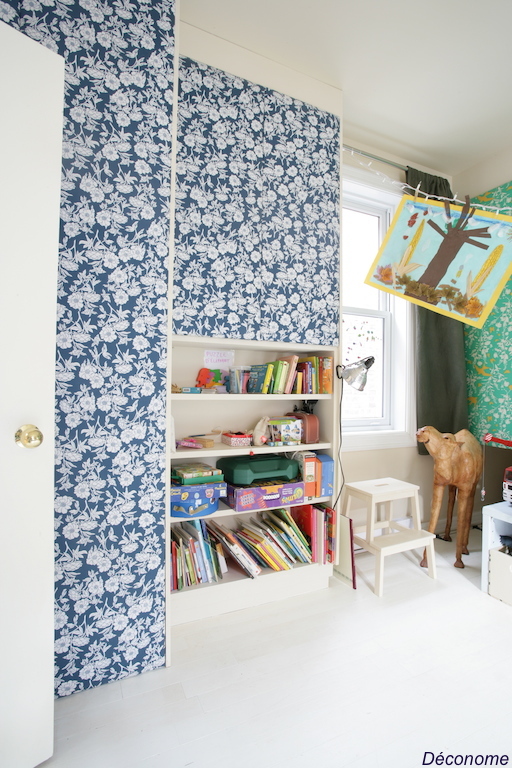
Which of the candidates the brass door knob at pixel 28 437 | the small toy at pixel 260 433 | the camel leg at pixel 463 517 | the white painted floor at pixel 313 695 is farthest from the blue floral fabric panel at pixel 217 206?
the camel leg at pixel 463 517

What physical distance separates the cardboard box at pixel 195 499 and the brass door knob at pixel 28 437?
793mm

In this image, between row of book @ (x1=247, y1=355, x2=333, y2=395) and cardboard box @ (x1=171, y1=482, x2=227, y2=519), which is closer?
cardboard box @ (x1=171, y1=482, x2=227, y2=519)

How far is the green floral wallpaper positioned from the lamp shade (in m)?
1.28

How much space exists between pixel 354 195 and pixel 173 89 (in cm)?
Result: 161

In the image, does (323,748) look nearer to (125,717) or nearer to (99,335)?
(125,717)

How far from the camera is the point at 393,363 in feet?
9.83

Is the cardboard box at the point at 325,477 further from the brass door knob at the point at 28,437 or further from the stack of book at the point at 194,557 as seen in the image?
the brass door knob at the point at 28,437

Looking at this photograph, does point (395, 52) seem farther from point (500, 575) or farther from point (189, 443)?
point (500, 575)

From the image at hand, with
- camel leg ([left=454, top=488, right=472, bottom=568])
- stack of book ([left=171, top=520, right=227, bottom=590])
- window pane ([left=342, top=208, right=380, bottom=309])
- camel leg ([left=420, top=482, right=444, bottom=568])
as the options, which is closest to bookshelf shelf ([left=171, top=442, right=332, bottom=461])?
stack of book ([left=171, top=520, right=227, bottom=590])

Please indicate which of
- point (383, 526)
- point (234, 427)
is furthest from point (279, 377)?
point (383, 526)

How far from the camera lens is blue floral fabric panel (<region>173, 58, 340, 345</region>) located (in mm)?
1816

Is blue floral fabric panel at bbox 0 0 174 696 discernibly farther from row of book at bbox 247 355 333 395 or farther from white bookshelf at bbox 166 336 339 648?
row of book at bbox 247 355 333 395

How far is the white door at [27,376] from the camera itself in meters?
1.06

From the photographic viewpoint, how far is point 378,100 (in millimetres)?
2359
